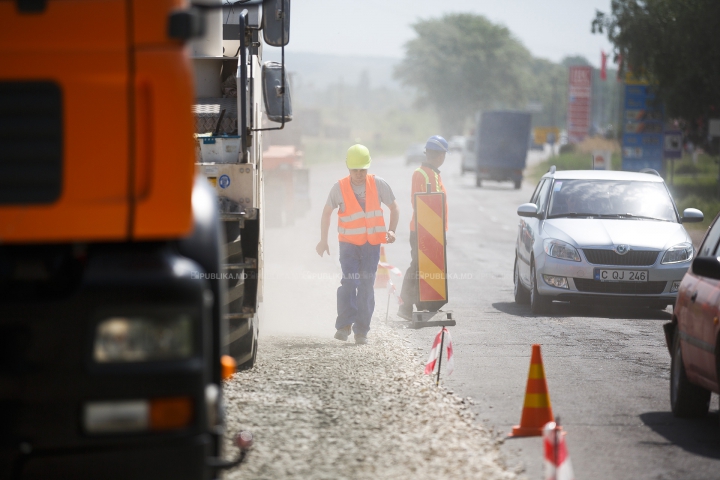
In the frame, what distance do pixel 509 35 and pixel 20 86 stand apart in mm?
134149

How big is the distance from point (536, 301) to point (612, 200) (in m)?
1.73

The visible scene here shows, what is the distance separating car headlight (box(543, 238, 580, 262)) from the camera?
12.2 m

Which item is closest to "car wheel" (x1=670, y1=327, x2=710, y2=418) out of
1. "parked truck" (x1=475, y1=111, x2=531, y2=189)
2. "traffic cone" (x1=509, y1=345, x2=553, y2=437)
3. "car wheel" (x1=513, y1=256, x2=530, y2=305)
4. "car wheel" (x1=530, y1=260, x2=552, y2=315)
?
"traffic cone" (x1=509, y1=345, x2=553, y2=437)

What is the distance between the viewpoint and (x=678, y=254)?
12.2 metres

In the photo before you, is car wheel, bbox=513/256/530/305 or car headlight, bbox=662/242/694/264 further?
car wheel, bbox=513/256/530/305

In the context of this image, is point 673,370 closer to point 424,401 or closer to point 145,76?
point 424,401

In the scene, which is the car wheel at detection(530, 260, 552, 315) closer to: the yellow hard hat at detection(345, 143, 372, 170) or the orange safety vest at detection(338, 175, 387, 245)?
the orange safety vest at detection(338, 175, 387, 245)

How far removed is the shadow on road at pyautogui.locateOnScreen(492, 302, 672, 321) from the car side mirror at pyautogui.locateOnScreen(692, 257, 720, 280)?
19.3 ft

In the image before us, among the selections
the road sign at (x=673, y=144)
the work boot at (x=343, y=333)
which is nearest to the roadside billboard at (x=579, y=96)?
the road sign at (x=673, y=144)

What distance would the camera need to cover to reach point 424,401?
721 centimetres

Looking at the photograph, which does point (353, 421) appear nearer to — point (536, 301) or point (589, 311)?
point (536, 301)

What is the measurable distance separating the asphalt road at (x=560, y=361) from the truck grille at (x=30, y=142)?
3150 mm

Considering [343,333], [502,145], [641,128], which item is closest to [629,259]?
[343,333]

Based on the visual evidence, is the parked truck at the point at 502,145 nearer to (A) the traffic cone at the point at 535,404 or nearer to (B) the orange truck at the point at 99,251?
(A) the traffic cone at the point at 535,404
